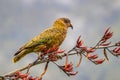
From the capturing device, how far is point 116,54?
3.54 meters

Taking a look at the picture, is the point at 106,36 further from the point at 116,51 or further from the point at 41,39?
the point at 41,39

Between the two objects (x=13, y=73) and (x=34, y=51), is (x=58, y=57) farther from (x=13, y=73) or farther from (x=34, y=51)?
(x=34, y=51)

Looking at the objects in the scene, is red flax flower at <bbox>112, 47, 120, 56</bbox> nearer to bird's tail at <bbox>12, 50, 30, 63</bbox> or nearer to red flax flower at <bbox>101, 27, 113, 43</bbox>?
red flax flower at <bbox>101, 27, 113, 43</bbox>

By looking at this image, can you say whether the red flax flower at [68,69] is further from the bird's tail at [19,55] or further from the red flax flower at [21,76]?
the bird's tail at [19,55]

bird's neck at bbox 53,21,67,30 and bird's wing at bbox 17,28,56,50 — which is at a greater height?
bird's neck at bbox 53,21,67,30

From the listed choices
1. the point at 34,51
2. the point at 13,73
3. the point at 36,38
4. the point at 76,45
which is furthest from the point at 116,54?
the point at 36,38

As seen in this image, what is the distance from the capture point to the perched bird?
5.64 m

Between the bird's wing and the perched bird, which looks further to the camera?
the bird's wing

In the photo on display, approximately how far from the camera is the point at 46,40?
21.4ft

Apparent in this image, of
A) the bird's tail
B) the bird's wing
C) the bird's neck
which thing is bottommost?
the bird's tail

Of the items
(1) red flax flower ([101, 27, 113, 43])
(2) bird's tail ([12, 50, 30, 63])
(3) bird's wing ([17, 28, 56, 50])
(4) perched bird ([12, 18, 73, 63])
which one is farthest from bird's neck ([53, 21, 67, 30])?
(1) red flax flower ([101, 27, 113, 43])

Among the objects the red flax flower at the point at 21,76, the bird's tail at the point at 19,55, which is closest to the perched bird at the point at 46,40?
the bird's tail at the point at 19,55

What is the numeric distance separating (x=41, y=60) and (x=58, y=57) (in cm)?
28

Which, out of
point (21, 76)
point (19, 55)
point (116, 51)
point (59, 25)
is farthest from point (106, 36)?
point (59, 25)
